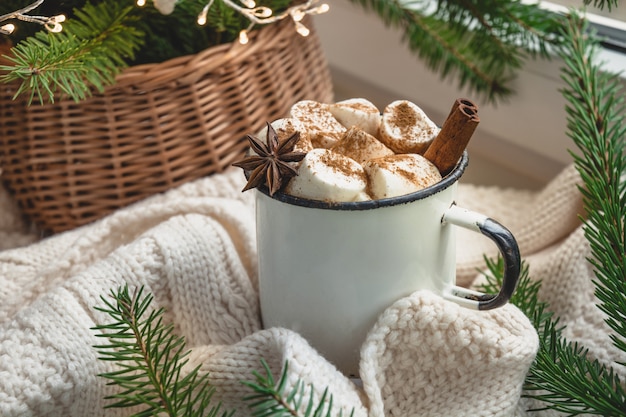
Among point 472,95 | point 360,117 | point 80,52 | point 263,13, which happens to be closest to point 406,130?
point 360,117

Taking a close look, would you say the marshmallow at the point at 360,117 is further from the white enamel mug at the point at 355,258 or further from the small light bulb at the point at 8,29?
the small light bulb at the point at 8,29

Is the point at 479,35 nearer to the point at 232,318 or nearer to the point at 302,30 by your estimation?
the point at 302,30

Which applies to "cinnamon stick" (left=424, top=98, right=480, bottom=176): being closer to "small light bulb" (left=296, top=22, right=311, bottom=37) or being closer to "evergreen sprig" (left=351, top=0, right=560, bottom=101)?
"small light bulb" (left=296, top=22, right=311, bottom=37)

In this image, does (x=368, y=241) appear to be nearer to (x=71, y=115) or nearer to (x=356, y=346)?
(x=356, y=346)

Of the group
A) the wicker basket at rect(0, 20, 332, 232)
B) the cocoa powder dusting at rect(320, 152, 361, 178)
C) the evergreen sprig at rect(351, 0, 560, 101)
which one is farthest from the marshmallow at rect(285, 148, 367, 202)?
the evergreen sprig at rect(351, 0, 560, 101)

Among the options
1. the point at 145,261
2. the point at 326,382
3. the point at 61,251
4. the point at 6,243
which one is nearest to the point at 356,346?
the point at 326,382

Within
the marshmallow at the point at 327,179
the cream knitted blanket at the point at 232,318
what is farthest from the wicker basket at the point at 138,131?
the marshmallow at the point at 327,179
